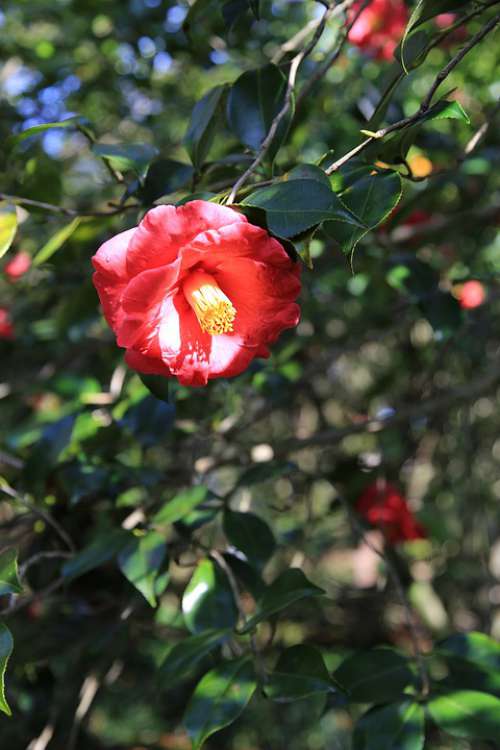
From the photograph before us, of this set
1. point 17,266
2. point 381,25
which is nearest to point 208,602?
point 17,266

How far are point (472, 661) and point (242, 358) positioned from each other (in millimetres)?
462

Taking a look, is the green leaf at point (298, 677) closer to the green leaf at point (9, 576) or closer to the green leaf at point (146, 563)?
the green leaf at point (146, 563)

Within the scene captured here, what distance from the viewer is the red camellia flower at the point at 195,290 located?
0.68 metres

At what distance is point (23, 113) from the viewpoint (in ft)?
5.78

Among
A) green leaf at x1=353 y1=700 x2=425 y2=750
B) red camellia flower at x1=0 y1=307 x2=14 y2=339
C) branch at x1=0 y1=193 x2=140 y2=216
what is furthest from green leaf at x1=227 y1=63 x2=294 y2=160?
red camellia flower at x1=0 y1=307 x2=14 y2=339

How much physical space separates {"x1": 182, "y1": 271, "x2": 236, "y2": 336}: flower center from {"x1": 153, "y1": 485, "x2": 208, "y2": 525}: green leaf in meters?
0.28

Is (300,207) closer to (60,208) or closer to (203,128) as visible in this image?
(203,128)

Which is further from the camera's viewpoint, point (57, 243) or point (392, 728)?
point (57, 243)

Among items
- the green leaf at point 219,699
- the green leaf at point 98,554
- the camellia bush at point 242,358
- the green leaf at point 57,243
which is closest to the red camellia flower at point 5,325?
the camellia bush at point 242,358

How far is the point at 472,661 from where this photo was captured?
0.98m

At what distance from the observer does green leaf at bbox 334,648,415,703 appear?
36.4 inches

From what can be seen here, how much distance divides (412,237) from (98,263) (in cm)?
88

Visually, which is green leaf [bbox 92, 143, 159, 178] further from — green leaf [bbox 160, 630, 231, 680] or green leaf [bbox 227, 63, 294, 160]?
green leaf [bbox 160, 630, 231, 680]

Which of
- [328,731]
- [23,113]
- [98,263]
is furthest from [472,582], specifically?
[98,263]
